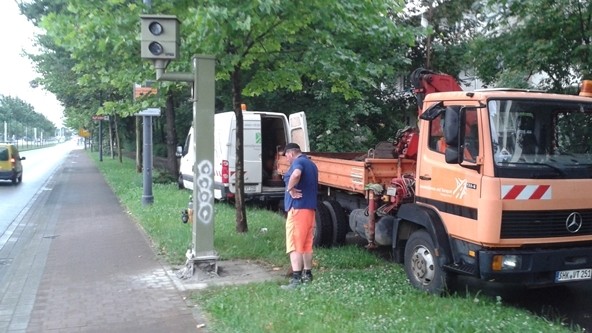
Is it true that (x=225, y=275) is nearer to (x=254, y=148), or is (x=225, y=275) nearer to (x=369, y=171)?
(x=369, y=171)

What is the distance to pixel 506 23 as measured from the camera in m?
11.5

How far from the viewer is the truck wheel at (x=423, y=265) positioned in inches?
261

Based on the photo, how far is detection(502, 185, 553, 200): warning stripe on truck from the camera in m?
5.89

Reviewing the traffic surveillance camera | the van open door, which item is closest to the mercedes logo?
the traffic surveillance camera

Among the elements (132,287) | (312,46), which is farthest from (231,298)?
(312,46)

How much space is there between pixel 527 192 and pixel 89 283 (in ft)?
17.5

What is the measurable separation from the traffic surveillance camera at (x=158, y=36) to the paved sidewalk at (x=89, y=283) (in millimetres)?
2881

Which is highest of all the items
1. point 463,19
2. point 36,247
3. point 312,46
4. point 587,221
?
point 463,19

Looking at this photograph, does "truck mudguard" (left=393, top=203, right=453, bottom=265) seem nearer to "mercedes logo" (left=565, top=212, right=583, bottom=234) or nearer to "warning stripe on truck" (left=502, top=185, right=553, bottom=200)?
"warning stripe on truck" (left=502, top=185, right=553, bottom=200)

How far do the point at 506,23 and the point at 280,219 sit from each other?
584 centimetres

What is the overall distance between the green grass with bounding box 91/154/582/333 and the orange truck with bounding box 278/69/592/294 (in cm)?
40

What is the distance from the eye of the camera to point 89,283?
7660 millimetres

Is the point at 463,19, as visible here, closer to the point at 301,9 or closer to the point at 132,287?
the point at 301,9

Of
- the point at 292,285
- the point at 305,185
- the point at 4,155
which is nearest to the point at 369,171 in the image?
the point at 305,185
